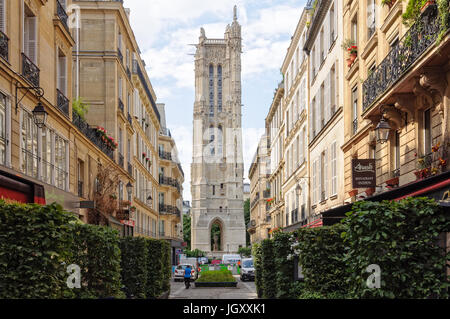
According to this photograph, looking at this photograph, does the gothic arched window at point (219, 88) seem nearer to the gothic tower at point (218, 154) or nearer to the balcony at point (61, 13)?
the gothic tower at point (218, 154)

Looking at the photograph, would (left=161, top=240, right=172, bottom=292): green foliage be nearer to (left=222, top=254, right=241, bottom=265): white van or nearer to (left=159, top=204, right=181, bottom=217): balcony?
(left=159, top=204, right=181, bottom=217): balcony

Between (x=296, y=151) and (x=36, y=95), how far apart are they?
23163 mm

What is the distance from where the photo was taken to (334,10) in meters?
25.1

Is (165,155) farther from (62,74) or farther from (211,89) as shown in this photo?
(211,89)

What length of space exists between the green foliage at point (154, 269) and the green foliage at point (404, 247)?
13129mm

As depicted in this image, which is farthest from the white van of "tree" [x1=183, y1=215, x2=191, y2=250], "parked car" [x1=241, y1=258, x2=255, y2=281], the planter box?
"tree" [x1=183, y1=215, x2=191, y2=250]

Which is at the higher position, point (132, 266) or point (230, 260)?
point (132, 266)

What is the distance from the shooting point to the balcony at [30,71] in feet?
54.8

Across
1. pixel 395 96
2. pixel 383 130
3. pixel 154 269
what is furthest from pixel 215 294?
pixel 395 96

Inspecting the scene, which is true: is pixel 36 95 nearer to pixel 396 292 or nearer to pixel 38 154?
pixel 38 154

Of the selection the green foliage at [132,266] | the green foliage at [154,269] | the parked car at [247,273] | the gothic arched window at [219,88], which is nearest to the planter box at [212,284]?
the parked car at [247,273]

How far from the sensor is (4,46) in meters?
14.9

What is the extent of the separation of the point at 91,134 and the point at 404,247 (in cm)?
2109

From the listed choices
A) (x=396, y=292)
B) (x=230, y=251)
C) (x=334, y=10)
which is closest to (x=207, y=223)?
(x=230, y=251)
